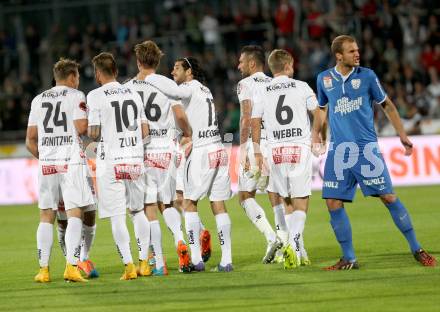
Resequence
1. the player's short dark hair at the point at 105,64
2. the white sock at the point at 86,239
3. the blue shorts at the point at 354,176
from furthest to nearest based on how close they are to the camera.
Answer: the white sock at the point at 86,239, the player's short dark hair at the point at 105,64, the blue shorts at the point at 354,176

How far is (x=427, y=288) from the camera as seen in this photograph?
349 inches

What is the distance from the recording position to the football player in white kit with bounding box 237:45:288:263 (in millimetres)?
11000

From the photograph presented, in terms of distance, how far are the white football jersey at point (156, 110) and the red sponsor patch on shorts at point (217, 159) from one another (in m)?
0.49

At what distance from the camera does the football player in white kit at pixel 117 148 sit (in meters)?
10.4

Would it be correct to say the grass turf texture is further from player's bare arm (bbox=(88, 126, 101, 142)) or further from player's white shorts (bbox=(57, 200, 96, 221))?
player's bare arm (bbox=(88, 126, 101, 142))

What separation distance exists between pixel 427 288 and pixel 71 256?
3.75 m

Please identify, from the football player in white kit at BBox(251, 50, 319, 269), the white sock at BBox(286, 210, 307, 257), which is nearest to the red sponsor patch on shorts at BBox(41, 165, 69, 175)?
the football player in white kit at BBox(251, 50, 319, 269)

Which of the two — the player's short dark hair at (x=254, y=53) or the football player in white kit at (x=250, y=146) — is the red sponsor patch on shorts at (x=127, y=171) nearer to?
the football player in white kit at (x=250, y=146)

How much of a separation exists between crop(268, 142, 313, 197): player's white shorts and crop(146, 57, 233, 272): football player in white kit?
0.57 metres

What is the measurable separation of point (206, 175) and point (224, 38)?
15887 mm

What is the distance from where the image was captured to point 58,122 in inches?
415

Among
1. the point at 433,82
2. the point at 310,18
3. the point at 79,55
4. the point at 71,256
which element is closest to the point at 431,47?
the point at 433,82

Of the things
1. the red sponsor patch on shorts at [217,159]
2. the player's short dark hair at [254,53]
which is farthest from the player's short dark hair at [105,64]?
the player's short dark hair at [254,53]

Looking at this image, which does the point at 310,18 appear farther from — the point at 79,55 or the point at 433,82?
the point at 79,55
